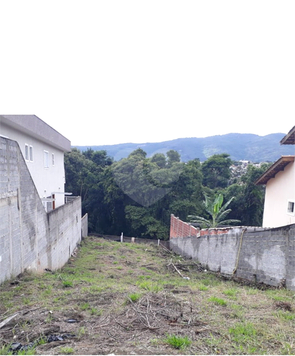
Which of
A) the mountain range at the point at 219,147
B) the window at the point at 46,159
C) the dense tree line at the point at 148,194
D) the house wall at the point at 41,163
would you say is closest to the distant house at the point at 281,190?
the house wall at the point at 41,163

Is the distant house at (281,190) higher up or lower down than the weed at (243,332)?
higher up

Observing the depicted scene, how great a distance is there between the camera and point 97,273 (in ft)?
30.1

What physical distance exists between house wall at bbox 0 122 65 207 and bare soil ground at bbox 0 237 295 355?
16.9ft

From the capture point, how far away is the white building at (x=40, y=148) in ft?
28.6

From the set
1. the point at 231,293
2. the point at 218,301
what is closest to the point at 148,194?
the point at 231,293

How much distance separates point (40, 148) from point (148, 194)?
551 inches

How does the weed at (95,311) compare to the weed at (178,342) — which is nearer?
the weed at (178,342)

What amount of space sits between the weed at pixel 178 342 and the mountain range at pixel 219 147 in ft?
234

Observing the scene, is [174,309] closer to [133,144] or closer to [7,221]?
[7,221]

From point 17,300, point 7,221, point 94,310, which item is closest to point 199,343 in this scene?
point 94,310

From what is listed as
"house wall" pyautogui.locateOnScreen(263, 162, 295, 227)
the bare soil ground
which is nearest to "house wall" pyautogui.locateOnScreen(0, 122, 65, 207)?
the bare soil ground

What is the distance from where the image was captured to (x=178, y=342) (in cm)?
328

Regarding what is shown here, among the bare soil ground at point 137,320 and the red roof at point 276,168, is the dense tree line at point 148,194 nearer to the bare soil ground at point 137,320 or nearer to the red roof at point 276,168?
the red roof at point 276,168

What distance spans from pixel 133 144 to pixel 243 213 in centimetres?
8499
